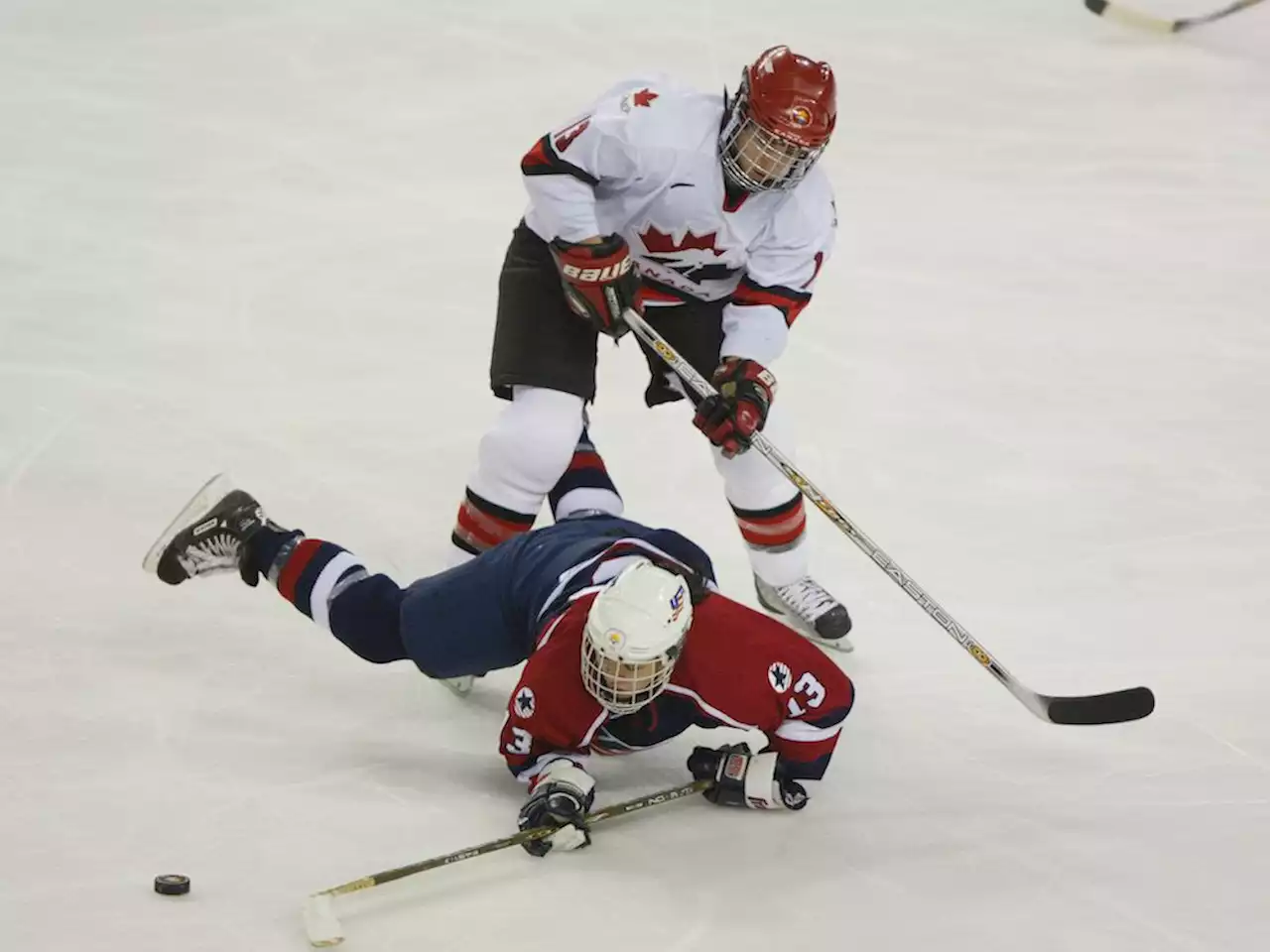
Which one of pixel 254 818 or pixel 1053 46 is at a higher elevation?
pixel 1053 46

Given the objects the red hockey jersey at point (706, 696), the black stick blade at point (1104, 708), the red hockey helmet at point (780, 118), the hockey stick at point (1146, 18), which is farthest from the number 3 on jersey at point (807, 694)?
the hockey stick at point (1146, 18)

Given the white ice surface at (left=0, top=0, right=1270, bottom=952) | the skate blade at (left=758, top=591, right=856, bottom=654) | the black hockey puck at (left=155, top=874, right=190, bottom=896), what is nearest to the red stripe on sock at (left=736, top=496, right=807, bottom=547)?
the skate blade at (left=758, top=591, right=856, bottom=654)

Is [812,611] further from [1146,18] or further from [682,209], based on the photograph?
[1146,18]

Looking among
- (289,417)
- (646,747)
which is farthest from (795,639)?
(289,417)

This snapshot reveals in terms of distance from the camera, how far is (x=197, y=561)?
2906 millimetres

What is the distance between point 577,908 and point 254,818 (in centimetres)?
47

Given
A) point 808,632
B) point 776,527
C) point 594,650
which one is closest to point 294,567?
point 594,650

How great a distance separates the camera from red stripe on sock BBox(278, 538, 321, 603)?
9.27 feet

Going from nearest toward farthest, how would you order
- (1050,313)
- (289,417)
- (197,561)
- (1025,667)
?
(197,561) < (1025,667) < (289,417) < (1050,313)

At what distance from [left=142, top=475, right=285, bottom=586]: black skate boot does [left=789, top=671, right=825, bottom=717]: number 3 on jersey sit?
90 centimetres

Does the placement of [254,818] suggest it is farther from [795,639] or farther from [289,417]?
[289,417]

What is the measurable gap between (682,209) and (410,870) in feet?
3.93

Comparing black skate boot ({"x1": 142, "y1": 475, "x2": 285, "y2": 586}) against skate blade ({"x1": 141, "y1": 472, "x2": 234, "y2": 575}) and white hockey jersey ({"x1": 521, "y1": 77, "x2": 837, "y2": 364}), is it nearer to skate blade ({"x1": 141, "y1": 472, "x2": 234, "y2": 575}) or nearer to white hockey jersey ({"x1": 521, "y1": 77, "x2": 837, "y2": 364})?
skate blade ({"x1": 141, "y1": 472, "x2": 234, "y2": 575})

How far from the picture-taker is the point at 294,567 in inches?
111
